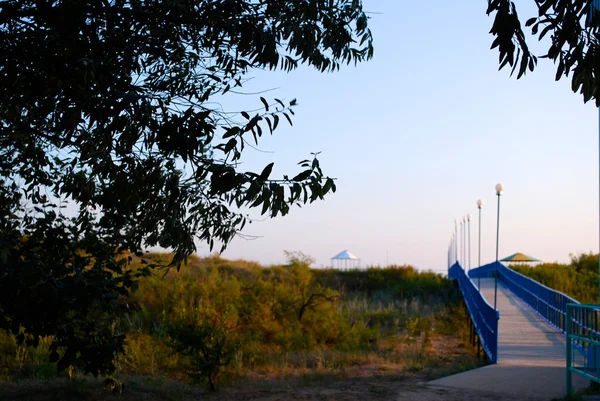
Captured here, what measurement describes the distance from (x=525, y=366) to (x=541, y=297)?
885 cm

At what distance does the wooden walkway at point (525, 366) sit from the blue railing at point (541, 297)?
26cm

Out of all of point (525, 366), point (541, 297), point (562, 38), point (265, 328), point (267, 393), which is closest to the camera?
point (562, 38)

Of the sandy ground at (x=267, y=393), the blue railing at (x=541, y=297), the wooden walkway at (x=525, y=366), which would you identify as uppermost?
the blue railing at (x=541, y=297)

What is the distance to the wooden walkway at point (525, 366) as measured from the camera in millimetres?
10153

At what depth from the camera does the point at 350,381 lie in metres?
12.1

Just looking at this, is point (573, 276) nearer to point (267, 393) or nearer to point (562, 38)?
point (267, 393)

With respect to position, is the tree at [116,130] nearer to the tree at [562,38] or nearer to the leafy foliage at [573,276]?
the tree at [562,38]

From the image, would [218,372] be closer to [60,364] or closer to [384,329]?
[60,364]

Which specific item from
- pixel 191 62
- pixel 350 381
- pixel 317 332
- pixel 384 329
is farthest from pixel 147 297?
pixel 191 62

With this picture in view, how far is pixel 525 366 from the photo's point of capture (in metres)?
12.3

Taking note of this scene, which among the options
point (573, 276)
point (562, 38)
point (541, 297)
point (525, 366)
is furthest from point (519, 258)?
point (562, 38)

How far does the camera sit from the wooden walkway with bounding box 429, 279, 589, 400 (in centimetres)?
1015

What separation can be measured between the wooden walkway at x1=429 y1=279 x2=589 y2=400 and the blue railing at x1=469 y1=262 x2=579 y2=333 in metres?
0.26

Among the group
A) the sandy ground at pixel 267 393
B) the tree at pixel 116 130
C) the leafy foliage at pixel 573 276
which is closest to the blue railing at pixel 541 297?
the leafy foliage at pixel 573 276
